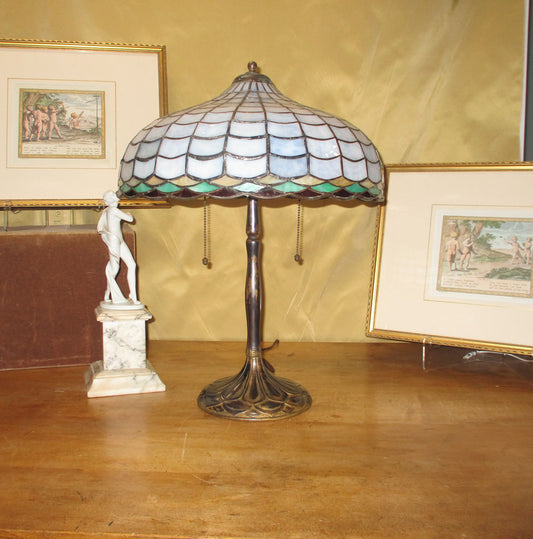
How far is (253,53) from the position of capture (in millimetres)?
1245

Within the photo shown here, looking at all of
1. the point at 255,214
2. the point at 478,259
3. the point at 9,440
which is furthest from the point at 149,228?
the point at 478,259

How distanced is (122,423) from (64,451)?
11cm

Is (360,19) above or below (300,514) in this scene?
above

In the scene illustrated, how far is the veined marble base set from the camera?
952mm

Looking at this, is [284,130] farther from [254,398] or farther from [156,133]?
[254,398]

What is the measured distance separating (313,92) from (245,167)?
0.65 m

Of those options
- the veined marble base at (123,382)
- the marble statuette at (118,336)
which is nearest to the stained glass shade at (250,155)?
the marble statuette at (118,336)

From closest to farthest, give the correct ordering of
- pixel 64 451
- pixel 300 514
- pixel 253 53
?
1. pixel 300 514
2. pixel 64 451
3. pixel 253 53

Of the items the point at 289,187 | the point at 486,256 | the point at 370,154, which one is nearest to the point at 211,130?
the point at 289,187

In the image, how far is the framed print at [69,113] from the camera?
3.73 feet

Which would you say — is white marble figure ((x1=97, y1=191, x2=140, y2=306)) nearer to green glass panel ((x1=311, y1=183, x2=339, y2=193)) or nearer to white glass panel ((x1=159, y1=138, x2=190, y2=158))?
white glass panel ((x1=159, y1=138, x2=190, y2=158))

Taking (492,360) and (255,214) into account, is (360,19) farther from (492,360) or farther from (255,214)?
(492,360)

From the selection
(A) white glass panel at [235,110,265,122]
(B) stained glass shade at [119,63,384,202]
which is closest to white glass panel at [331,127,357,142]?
(B) stained glass shade at [119,63,384,202]

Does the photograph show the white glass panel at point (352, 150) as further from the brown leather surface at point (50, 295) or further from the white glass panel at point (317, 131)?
the brown leather surface at point (50, 295)
